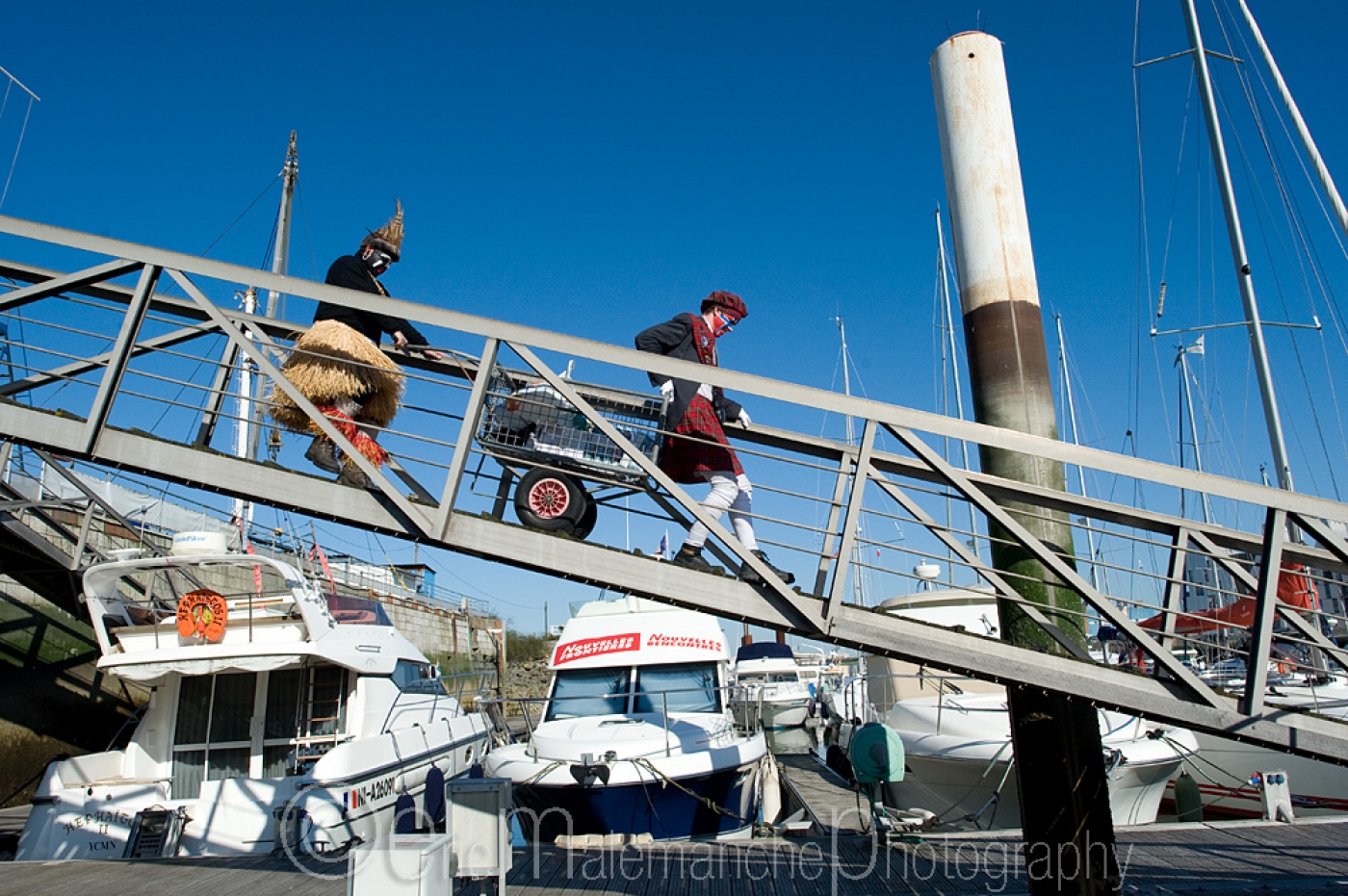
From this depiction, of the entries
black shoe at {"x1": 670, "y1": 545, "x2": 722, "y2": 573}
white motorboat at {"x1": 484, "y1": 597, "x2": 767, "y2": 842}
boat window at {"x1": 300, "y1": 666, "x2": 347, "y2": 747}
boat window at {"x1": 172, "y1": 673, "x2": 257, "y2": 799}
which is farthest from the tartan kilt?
boat window at {"x1": 172, "y1": 673, "x2": 257, "y2": 799}

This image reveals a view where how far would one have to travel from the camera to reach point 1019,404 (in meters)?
5.33

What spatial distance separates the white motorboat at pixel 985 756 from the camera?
10.2 meters

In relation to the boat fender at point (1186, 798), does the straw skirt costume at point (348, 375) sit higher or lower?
higher

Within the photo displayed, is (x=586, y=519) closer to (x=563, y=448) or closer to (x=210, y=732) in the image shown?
(x=563, y=448)

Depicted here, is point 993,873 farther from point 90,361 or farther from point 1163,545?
point 90,361

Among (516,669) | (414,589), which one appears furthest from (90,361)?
(516,669)

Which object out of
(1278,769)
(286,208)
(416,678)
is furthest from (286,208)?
(1278,769)

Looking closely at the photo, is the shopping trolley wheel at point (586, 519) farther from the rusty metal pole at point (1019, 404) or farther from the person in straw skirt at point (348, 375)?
the rusty metal pole at point (1019, 404)

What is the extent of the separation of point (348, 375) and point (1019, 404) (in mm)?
4002

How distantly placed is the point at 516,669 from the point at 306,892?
125 ft

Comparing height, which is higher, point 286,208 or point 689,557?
point 286,208

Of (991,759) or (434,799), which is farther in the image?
(991,759)

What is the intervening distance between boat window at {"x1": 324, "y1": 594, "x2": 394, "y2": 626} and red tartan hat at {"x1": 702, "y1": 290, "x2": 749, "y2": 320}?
754 centimetres

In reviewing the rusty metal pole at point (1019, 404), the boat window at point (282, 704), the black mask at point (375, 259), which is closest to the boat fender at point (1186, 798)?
the rusty metal pole at point (1019, 404)
